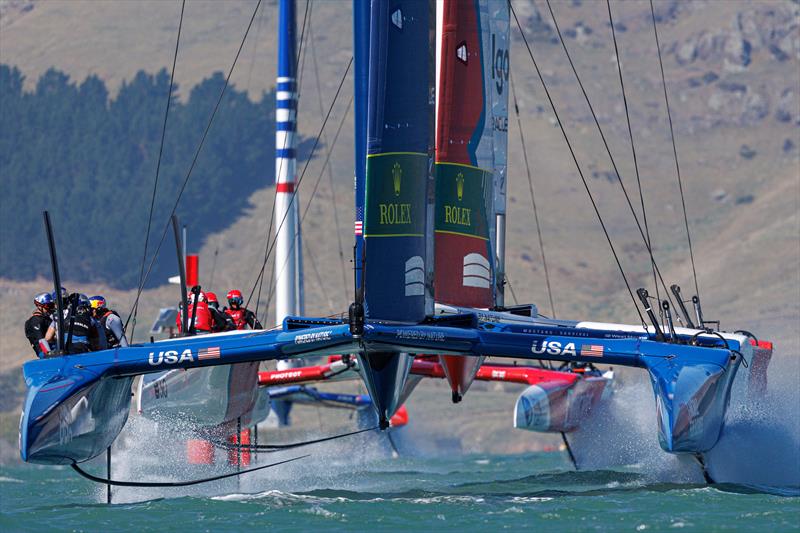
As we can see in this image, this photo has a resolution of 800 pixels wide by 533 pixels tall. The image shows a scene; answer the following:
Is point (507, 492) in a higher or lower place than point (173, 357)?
lower

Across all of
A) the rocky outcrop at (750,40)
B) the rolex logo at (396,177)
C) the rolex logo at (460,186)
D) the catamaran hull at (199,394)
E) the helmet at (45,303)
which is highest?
the rocky outcrop at (750,40)

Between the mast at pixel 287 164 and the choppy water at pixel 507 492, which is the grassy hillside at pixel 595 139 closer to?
the mast at pixel 287 164

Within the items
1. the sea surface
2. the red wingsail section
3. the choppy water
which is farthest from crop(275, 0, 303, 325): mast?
the red wingsail section

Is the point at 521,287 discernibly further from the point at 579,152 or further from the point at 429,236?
the point at 429,236

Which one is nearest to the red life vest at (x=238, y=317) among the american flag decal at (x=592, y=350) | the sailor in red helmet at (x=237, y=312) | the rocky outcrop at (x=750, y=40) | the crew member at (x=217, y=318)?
the sailor in red helmet at (x=237, y=312)

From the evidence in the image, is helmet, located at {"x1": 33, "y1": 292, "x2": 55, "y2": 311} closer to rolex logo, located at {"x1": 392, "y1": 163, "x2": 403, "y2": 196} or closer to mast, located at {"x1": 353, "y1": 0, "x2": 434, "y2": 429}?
mast, located at {"x1": 353, "y1": 0, "x2": 434, "y2": 429}

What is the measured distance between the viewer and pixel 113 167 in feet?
213

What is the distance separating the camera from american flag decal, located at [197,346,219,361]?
12.3m

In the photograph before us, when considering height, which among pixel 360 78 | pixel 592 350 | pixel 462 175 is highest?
pixel 360 78

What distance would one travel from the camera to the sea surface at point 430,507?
11203 millimetres

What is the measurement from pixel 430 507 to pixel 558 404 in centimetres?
627

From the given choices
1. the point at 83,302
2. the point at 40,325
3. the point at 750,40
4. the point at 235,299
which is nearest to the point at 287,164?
the point at 235,299

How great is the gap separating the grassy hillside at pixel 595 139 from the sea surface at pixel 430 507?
106 ft

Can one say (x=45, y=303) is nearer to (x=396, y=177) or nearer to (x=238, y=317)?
(x=396, y=177)
